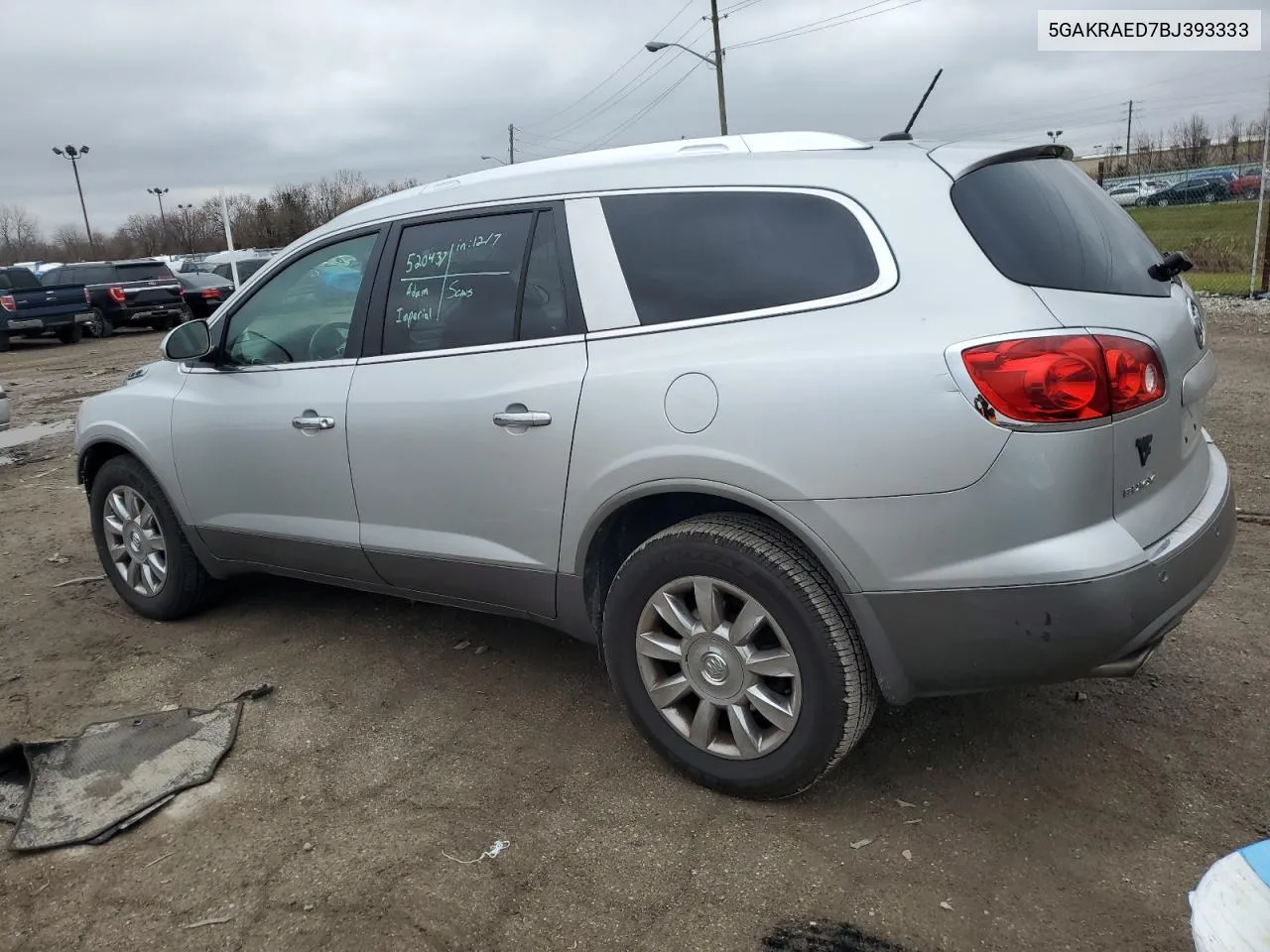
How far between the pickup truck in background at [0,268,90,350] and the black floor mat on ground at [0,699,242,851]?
1945cm

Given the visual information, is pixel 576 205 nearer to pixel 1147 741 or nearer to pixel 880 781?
pixel 880 781

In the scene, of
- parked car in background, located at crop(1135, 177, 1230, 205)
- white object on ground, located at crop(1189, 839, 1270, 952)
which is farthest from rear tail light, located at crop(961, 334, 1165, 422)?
parked car in background, located at crop(1135, 177, 1230, 205)

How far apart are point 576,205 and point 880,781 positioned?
2.03m

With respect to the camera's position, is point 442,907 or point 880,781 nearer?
point 442,907

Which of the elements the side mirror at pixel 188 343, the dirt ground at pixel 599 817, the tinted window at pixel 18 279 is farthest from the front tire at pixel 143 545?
the tinted window at pixel 18 279

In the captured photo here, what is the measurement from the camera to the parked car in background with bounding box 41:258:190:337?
21.5 m

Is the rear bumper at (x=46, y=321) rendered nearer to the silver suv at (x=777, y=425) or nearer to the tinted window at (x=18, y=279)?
the tinted window at (x=18, y=279)

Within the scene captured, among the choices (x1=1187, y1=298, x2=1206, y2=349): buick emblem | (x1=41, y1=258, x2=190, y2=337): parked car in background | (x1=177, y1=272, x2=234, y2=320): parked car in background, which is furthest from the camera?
(x1=177, y1=272, x2=234, y2=320): parked car in background

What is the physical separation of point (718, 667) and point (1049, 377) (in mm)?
1179

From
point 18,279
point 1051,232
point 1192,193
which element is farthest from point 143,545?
point 1192,193

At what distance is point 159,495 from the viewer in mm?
4484

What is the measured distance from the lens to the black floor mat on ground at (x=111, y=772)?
120 inches

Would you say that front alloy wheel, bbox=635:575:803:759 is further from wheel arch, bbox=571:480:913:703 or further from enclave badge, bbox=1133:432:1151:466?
enclave badge, bbox=1133:432:1151:466

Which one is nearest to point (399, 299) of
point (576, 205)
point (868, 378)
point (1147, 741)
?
point (576, 205)
